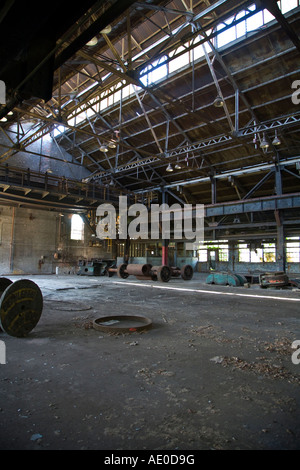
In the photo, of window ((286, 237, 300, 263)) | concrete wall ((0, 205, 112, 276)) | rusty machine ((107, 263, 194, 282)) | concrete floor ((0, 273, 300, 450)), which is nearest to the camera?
concrete floor ((0, 273, 300, 450))

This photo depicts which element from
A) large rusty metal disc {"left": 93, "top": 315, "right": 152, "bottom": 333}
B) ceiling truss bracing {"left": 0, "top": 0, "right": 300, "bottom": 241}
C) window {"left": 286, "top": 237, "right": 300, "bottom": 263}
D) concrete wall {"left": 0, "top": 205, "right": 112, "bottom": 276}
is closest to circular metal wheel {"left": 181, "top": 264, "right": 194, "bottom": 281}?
ceiling truss bracing {"left": 0, "top": 0, "right": 300, "bottom": 241}

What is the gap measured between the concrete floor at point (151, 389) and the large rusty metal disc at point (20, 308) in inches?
8.8

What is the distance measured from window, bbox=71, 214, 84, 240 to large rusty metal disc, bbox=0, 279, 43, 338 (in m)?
21.2

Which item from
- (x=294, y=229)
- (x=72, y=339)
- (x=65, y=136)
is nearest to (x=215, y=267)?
(x=294, y=229)

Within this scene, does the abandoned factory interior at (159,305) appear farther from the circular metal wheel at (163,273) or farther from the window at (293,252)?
the window at (293,252)

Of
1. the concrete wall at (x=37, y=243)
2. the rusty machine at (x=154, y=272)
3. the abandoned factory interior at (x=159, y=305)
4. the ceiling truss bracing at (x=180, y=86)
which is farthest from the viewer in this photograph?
the concrete wall at (x=37, y=243)

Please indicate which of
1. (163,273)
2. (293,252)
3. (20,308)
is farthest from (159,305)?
(293,252)

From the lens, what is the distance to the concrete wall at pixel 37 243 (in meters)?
21.2

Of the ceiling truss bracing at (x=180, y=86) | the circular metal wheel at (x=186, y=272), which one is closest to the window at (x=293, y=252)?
the ceiling truss bracing at (x=180, y=86)

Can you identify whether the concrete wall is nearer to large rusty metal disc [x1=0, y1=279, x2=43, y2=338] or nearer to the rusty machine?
the rusty machine

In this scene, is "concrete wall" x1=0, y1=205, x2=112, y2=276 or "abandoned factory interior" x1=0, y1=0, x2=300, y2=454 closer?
"abandoned factory interior" x1=0, y1=0, x2=300, y2=454

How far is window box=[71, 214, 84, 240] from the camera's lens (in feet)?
84.2

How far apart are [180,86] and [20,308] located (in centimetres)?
1637

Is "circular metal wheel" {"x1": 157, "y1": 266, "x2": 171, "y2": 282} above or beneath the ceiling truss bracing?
beneath
